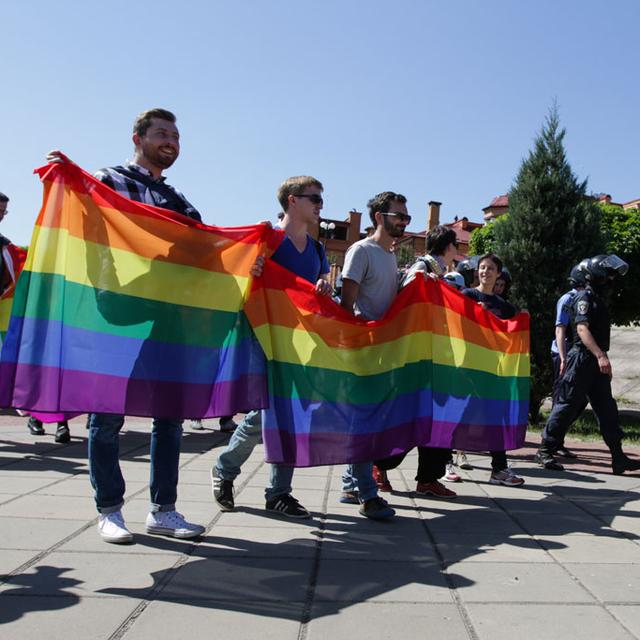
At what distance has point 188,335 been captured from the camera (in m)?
3.85

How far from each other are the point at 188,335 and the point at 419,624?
1.92 metres

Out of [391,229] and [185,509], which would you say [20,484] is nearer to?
[185,509]

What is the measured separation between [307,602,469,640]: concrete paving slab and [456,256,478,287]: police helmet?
429cm

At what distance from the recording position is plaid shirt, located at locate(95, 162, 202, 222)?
389 centimetres

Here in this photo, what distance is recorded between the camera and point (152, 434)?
389cm

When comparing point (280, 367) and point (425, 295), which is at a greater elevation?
point (425, 295)

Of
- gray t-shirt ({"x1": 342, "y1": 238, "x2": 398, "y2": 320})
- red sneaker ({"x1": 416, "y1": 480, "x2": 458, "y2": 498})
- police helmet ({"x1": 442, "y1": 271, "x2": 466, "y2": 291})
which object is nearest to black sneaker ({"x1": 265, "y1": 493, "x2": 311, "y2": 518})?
red sneaker ({"x1": 416, "y1": 480, "x2": 458, "y2": 498})

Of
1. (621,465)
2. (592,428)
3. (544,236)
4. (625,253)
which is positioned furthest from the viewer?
(625,253)

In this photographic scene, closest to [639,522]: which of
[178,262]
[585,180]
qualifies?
[178,262]

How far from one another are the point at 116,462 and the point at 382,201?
2482 mm

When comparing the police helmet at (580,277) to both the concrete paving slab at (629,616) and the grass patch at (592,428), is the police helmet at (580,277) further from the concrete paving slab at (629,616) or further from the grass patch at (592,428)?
the concrete paving slab at (629,616)

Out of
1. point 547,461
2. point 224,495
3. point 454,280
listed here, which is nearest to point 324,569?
point 224,495

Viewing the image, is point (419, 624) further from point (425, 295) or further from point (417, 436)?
point (425, 295)

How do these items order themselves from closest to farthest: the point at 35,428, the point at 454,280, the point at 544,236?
the point at 454,280 → the point at 35,428 → the point at 544,236
